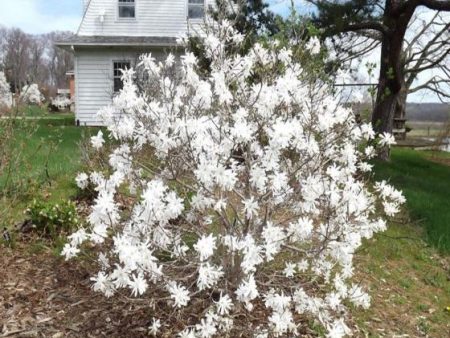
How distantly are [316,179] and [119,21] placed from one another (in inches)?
596

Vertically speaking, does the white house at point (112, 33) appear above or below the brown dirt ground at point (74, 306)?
above

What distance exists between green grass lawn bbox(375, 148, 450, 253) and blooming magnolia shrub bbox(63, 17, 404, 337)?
5.71ft

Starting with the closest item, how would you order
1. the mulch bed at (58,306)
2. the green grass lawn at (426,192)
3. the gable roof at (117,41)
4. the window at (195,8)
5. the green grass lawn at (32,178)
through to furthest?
the mulch bed at (58,306), the green grass lawn at (32,178), the green grass lawn at (426,192), the gable roof at (117,41), the window at (195,8)

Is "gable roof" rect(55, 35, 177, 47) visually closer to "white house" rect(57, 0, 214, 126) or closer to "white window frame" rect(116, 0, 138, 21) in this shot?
"white house" rect(57, 0, 214, 126)

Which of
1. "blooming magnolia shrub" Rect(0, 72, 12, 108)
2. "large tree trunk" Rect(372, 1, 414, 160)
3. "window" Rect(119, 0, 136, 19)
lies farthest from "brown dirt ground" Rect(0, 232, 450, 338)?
"window" Rect(119, 0, 136, 19)

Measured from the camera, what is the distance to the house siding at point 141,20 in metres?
16.6

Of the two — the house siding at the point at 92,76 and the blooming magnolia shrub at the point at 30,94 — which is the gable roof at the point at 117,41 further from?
the blooming magnolia shrub at the point at 30,94

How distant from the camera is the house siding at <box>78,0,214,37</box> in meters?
16.6

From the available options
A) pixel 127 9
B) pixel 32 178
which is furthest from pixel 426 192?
pixel 127 9

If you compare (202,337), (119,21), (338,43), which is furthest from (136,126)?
(119,21)

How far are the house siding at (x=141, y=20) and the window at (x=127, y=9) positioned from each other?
14 centimetres

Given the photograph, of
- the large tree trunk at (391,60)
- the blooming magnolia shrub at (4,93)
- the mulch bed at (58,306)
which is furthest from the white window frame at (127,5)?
the mulch bed at (58,306)

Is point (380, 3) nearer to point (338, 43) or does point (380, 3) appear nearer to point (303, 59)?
point (338, 43)

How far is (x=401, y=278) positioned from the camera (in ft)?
15.8
